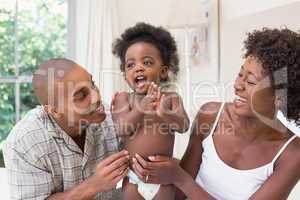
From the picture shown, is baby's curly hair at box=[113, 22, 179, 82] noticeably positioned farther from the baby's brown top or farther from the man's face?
the man's face

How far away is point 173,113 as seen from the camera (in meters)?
1.46

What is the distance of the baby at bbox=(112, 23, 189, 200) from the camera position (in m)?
1.39

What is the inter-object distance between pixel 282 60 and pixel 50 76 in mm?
736

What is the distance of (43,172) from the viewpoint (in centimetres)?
131

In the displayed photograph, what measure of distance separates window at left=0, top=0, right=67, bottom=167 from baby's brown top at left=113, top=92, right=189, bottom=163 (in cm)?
200

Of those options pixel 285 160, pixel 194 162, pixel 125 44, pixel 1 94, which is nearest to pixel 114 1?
pixel 1 94

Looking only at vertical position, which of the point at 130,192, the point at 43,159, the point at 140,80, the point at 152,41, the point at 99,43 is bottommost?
the point at 130,192

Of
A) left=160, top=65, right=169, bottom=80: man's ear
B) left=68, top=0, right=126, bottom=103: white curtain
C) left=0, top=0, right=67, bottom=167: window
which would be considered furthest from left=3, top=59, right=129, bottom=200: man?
left=0, top=0, right=67, bottom=167: window

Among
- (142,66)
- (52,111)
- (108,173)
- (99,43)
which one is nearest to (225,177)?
(108,173)

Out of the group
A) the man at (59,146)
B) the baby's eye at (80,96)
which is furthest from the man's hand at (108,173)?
the baby's eye at (80,96)

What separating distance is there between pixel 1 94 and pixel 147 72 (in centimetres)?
214

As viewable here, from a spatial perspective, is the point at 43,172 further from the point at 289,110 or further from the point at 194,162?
the point at 289,110

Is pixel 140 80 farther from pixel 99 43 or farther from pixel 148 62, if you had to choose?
pixel 99 43

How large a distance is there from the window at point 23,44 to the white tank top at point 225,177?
220 centimetres
